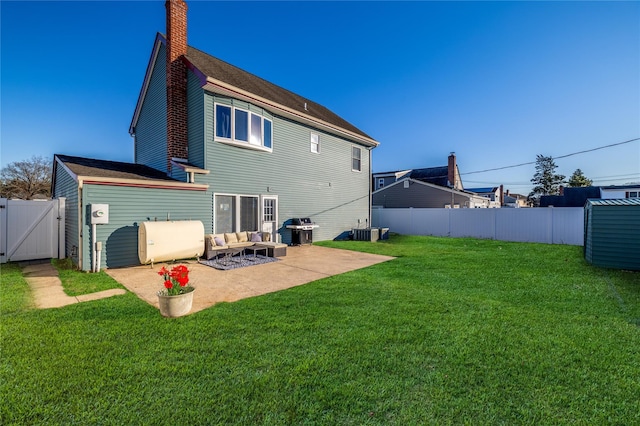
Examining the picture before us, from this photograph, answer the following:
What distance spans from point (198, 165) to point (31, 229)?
5.43 meters

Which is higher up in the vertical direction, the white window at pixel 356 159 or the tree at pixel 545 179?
the tree at pixel 545 179

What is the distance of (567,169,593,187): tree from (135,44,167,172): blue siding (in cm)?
5429

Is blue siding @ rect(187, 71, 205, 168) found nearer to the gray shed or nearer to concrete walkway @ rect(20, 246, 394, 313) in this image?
concrete walkway @ rect(20, 246, 394, 313)

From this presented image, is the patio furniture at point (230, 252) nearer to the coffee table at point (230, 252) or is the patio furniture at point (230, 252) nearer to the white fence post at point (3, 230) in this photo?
the coffee table at point (230, 252)

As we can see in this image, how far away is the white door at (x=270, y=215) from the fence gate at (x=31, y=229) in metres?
6.74

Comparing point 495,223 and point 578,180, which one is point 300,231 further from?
point 578,180

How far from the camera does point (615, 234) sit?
7969 millimetres

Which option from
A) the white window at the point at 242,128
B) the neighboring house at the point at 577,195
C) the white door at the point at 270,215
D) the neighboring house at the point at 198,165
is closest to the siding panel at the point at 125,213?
the neighboring house at the point at 198,165

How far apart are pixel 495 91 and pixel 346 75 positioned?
341 inches

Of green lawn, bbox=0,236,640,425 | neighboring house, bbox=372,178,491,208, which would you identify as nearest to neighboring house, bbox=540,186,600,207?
neighboring house, bbox=372,178,491,208

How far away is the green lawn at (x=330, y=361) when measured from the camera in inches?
86.2

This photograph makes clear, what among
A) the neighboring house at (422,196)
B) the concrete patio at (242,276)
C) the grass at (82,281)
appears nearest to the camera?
the concrete patio at (242,276)

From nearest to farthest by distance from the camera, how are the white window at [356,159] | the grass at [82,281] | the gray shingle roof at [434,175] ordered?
the grass at [82,281] < the white window at [356,159] < the gray shingle roof at [434,175]

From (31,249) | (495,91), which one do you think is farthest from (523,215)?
(31,249)
